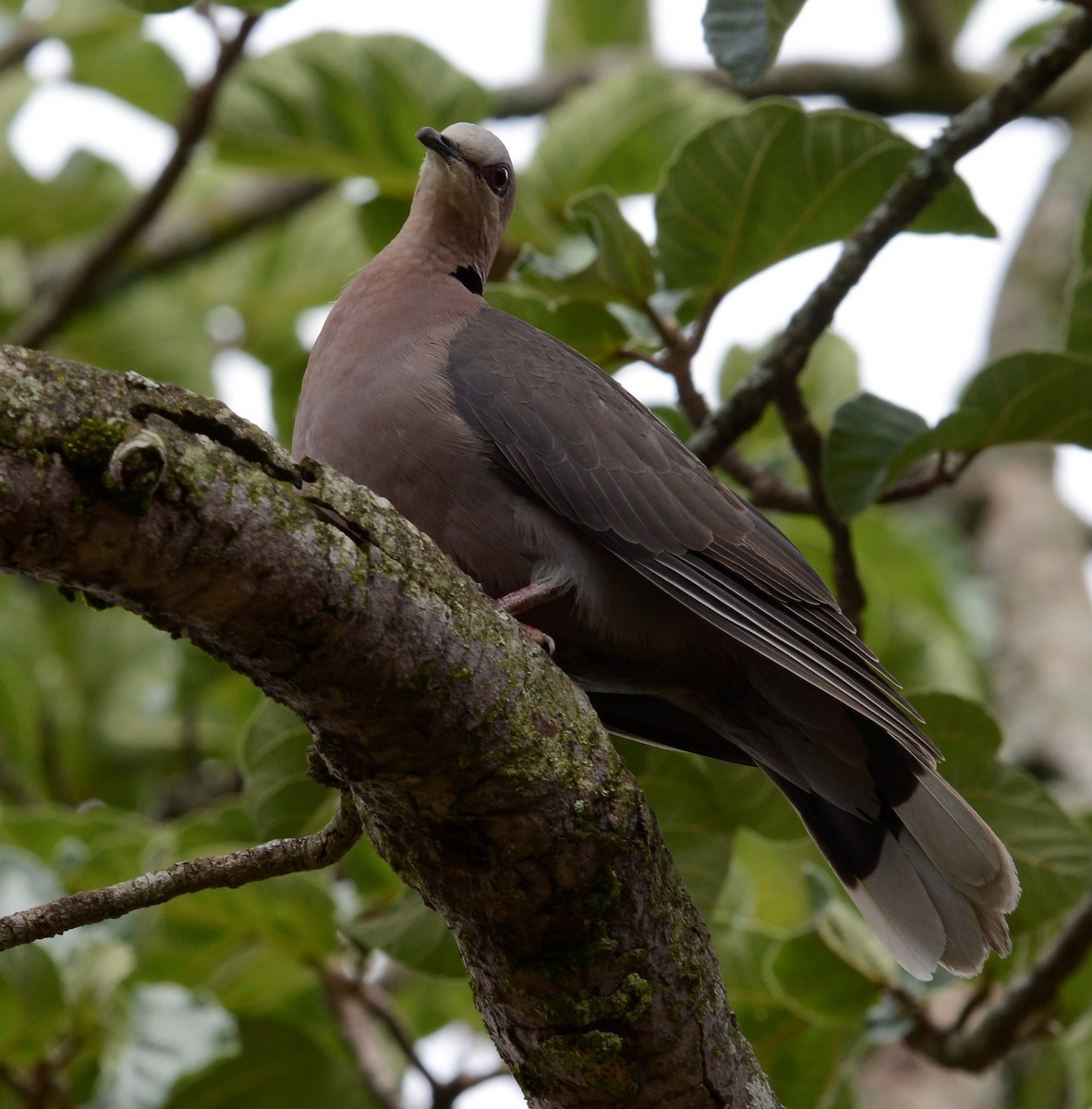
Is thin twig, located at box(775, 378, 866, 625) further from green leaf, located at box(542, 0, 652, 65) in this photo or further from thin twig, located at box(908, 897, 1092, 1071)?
green leaf, located at box(542, 0, 652, 65)

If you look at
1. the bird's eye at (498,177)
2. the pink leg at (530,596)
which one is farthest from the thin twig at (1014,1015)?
the bird's eye at (498,177)

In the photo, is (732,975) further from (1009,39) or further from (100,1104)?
(1009,39)

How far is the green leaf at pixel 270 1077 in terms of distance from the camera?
4684 millimetres

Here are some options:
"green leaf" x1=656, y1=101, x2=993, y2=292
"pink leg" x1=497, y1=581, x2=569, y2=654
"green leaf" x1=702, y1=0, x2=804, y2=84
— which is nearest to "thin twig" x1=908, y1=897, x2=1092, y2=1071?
"pink leg" x1=497, y1=581, x2=569, y2=654

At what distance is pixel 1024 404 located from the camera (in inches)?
147

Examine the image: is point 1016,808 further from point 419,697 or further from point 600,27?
point 600,27

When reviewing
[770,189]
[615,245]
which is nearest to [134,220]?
[615,245]

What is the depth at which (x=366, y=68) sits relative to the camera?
5250mm

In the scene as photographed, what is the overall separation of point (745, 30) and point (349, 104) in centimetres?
222

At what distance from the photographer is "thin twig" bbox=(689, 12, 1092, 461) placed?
3844 mm

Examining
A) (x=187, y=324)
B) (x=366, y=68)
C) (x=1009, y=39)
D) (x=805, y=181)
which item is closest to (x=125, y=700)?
(x=187, y=324)

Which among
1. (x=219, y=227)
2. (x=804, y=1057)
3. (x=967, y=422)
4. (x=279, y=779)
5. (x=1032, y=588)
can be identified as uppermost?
(x=967, y=422)

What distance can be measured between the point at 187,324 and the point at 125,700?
1831 mm

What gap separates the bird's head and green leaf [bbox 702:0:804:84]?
48.1 inches
